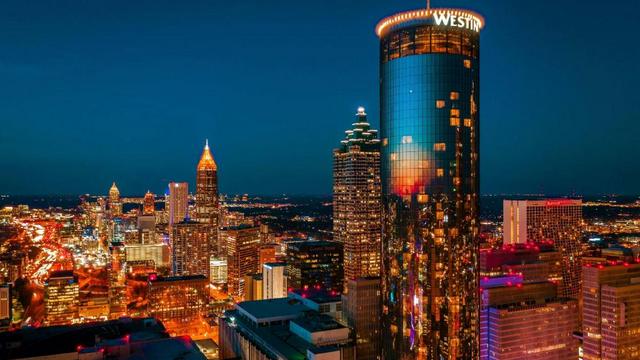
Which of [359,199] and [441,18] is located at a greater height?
[441,18]

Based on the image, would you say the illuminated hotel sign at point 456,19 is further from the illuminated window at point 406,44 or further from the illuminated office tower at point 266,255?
the illuminated office tower at point 266,255

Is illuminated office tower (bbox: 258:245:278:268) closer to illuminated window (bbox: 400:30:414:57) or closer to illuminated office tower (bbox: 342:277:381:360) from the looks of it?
illuminated office tower (bbox: 342:277:381:360)

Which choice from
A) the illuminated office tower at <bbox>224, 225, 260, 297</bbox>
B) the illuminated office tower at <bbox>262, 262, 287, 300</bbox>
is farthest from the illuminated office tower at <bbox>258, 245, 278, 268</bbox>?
the illuminated office tower at <bbox>262, 262, 287, 300</bbox>

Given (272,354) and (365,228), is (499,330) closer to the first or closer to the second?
(272,354)

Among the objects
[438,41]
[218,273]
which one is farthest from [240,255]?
[438,41]

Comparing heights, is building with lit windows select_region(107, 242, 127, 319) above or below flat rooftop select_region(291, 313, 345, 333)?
below

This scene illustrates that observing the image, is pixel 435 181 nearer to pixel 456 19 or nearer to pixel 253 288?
pixel 456 19

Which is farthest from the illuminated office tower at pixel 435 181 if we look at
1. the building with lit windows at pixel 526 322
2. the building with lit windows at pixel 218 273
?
the building with lit windows at pixel 218 273
